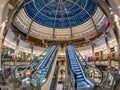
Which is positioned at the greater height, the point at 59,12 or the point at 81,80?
the point at 59,12

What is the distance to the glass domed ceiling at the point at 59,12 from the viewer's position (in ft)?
54.0

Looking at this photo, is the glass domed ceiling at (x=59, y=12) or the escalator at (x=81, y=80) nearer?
the escalator at (x=81, y=80)

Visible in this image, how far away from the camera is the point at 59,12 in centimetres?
1853

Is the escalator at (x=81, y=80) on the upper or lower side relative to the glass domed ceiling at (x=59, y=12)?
lower

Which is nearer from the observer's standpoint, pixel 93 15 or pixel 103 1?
pixel 103 1

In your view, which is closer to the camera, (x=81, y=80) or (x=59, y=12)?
(x=81, y=80)

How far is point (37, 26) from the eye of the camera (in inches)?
649

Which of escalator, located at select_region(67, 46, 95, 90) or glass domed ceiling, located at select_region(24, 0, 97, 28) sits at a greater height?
glass domed ceiling, located at select_region(24, 0, 97, 28)

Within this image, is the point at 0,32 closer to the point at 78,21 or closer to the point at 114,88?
the point at 114,88

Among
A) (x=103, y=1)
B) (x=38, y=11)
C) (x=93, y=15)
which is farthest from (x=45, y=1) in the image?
(x=103, y=1)

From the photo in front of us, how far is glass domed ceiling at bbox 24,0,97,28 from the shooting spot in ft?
54.0

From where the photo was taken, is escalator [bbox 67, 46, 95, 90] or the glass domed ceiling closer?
escalator [bbox 67, 46, 95, 90]

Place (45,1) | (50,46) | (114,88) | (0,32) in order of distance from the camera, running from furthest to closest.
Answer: (45,1)
(50,46)
(0,32)
(114,88)

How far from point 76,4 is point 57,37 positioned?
4.29 m
